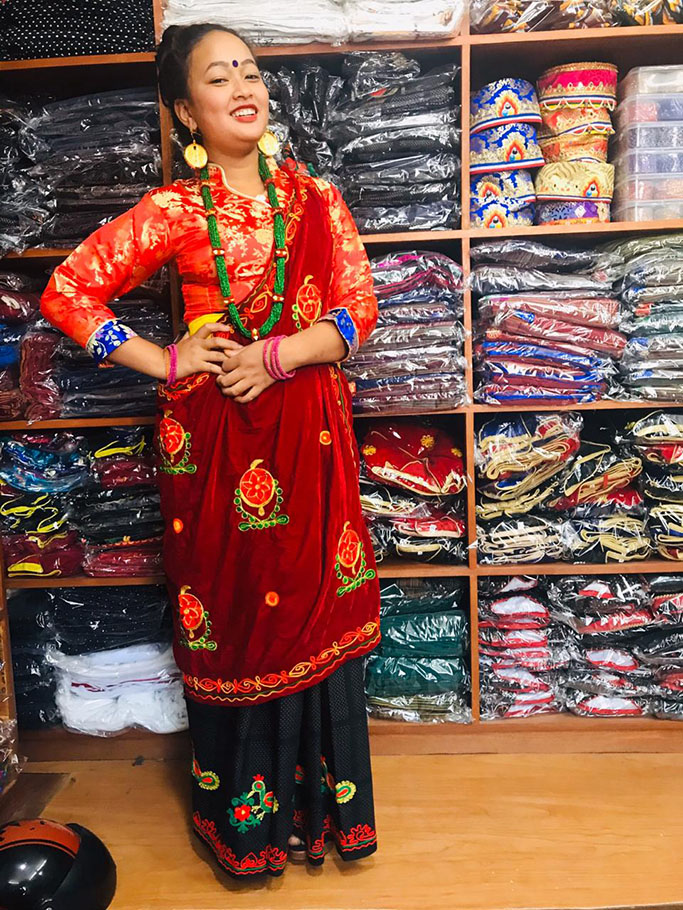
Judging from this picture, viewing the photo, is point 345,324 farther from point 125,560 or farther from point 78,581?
point 78,581

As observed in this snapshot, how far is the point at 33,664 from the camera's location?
2057 mm

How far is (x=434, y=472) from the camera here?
6.28ft

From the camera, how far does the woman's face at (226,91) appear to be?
4.45 feet

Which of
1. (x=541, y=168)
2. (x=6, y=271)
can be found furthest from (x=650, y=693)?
(x=6, y=271)

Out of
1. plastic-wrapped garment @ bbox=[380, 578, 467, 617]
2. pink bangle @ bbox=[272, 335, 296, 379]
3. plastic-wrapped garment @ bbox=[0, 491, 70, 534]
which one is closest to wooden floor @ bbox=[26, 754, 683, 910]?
plastic-wrapped garment @ bbox=[380, 578, 467, 617]

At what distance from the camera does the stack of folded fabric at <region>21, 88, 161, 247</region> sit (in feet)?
6.03

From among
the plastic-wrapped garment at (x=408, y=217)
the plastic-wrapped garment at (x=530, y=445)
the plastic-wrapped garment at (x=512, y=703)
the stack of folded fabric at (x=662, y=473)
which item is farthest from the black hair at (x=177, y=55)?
the plastic-wrapped garment at (x=512, y=703)

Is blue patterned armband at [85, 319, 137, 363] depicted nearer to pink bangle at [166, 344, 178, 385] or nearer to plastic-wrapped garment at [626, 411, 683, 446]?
pink bangle at [166, 344, 178, 385]

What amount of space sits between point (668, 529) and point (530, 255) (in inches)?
31.5

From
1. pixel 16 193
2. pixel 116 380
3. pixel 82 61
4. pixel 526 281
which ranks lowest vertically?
pixel 116 380

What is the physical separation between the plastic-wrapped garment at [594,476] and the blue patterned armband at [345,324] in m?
0.83

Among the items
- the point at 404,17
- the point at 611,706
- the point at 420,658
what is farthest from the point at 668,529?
the point at 404,17

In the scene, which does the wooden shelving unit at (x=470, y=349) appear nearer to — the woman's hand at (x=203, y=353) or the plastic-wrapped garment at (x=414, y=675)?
the plastic-wrapped garment at (x=414, y=675)

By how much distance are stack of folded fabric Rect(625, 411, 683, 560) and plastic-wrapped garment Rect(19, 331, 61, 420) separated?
1.52 meters
